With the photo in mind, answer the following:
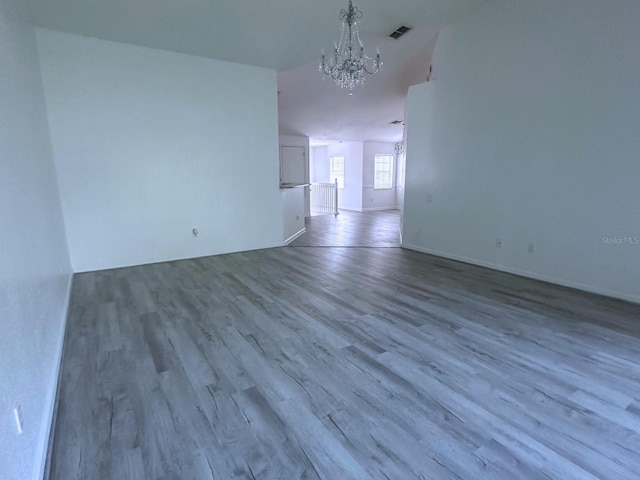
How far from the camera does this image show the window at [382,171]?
12164 millimetres

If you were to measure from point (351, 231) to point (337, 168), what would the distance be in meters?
6.21

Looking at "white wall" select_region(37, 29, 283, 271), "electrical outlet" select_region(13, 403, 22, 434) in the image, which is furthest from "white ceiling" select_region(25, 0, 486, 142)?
"electrical outlet" select_region(13, 403, 22, 434)

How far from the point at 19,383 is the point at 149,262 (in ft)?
11.9

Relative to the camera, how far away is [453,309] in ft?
10.2

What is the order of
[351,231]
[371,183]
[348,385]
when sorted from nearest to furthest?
[348,385] → [351,231] → [371,183]

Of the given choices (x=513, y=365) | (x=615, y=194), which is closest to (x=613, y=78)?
(x=615, y=194)

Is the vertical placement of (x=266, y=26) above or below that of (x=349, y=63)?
above

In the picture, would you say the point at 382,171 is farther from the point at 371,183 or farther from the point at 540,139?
the point at 540,139

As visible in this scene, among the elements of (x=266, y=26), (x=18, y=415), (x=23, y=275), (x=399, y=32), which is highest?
(x=399, y=32)

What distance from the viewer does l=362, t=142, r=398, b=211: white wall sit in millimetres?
11828

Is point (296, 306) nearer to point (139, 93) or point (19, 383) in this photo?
point (19, 383)

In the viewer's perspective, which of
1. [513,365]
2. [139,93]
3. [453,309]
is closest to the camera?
[513,365]

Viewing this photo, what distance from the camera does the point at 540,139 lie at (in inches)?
152

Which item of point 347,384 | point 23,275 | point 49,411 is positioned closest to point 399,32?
point 347,384
